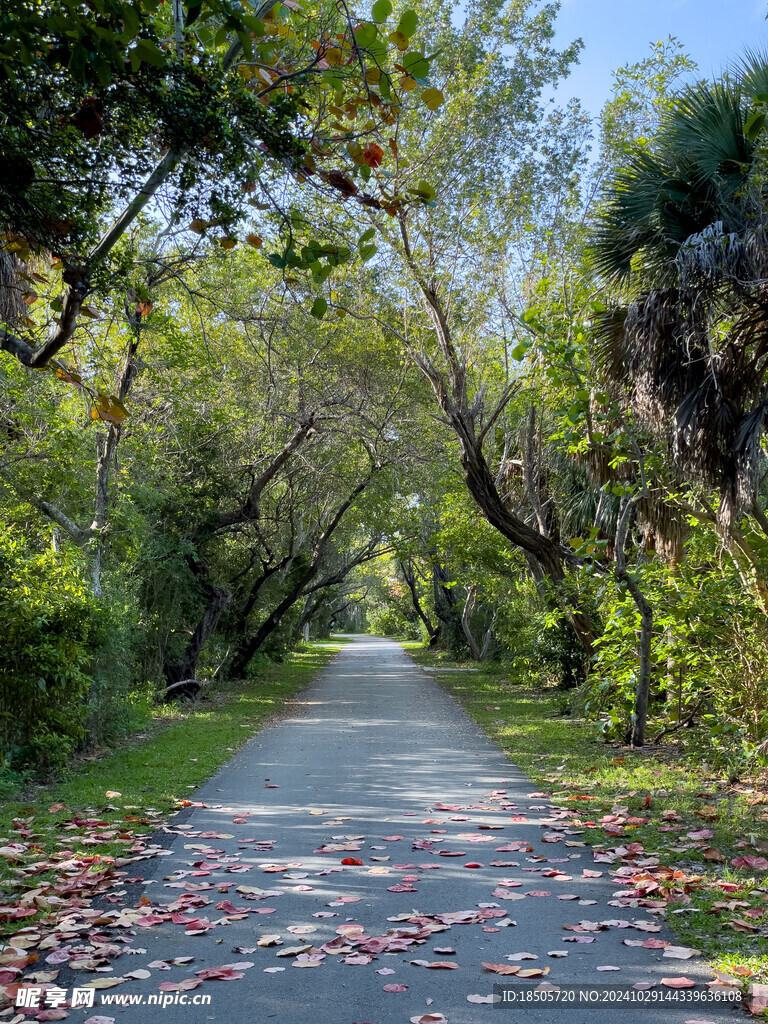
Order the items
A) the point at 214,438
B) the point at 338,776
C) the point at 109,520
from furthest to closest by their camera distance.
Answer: the point at 214,438, the point at 109,520, the point at 338,776

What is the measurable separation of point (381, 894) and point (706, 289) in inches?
248

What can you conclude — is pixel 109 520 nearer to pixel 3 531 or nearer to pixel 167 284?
pixel 3 531

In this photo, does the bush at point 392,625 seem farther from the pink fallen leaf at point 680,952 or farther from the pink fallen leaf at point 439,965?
the pink fallen leaf at point 439,965

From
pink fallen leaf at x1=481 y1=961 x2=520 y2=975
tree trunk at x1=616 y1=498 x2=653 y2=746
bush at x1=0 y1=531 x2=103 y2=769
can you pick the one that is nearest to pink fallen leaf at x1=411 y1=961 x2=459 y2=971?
pink fallen leaf at x1=481 y1=961 x2=520 y2=975

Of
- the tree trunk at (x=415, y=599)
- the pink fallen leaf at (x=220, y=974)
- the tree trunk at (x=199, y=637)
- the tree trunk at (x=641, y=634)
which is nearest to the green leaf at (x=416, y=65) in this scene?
the pink fallen leaf at (x=220, y=974)

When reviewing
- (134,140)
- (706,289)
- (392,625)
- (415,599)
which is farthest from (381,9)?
(392,625)

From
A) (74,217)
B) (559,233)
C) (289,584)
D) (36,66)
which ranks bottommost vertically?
(289,584)

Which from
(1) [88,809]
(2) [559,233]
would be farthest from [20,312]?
(2) [559,233]

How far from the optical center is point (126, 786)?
8.90m

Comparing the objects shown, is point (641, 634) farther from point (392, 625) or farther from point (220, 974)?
point (392, 625)

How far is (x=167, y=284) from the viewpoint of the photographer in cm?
1395

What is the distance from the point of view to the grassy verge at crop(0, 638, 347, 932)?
6.45 m

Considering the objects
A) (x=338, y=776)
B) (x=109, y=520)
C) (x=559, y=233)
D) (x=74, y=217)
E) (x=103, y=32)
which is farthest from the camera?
(x=559, y=233)

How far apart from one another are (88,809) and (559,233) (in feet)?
39.5
